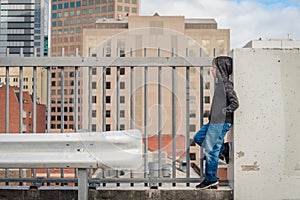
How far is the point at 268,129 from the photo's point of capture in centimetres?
552

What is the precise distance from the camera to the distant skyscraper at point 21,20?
613 ft

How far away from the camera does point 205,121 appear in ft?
19.6

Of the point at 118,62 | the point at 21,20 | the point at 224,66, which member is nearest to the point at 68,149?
the point at 118,62

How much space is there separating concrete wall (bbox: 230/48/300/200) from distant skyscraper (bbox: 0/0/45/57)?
604 feet

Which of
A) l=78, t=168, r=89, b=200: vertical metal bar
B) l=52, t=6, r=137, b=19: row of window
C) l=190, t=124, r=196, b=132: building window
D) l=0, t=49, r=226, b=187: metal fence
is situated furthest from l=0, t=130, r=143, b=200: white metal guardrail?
l=52, t=6, r=137, b=19: row of window

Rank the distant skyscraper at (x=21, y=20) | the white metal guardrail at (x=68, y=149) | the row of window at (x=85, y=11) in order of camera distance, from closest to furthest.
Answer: the white metal guardrail at (x=68, y=149) < the row of window at (x=85, y=11) < the distant skyscraper at (x=21, y=20)

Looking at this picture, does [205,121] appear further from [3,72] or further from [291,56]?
[3,72]

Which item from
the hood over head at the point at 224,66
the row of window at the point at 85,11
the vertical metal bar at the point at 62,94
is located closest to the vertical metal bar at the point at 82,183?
the vertical metal bar at the point at 62,94

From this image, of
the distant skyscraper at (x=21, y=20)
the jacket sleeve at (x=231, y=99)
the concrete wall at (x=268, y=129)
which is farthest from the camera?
the distant skyscraper at (x=21, y=20)

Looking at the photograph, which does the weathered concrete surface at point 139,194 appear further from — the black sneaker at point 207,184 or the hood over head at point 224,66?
the hood over head at point 224,66

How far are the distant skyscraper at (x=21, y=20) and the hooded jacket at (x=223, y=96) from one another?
183862 mm

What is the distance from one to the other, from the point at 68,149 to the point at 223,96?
6.32 ft

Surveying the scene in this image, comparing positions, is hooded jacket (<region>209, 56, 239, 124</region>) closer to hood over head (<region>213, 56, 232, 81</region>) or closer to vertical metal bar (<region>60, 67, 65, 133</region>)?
hood over head (<region>213, 56, 232, 81</region>)

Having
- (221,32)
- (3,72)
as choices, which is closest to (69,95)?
(3,72)
